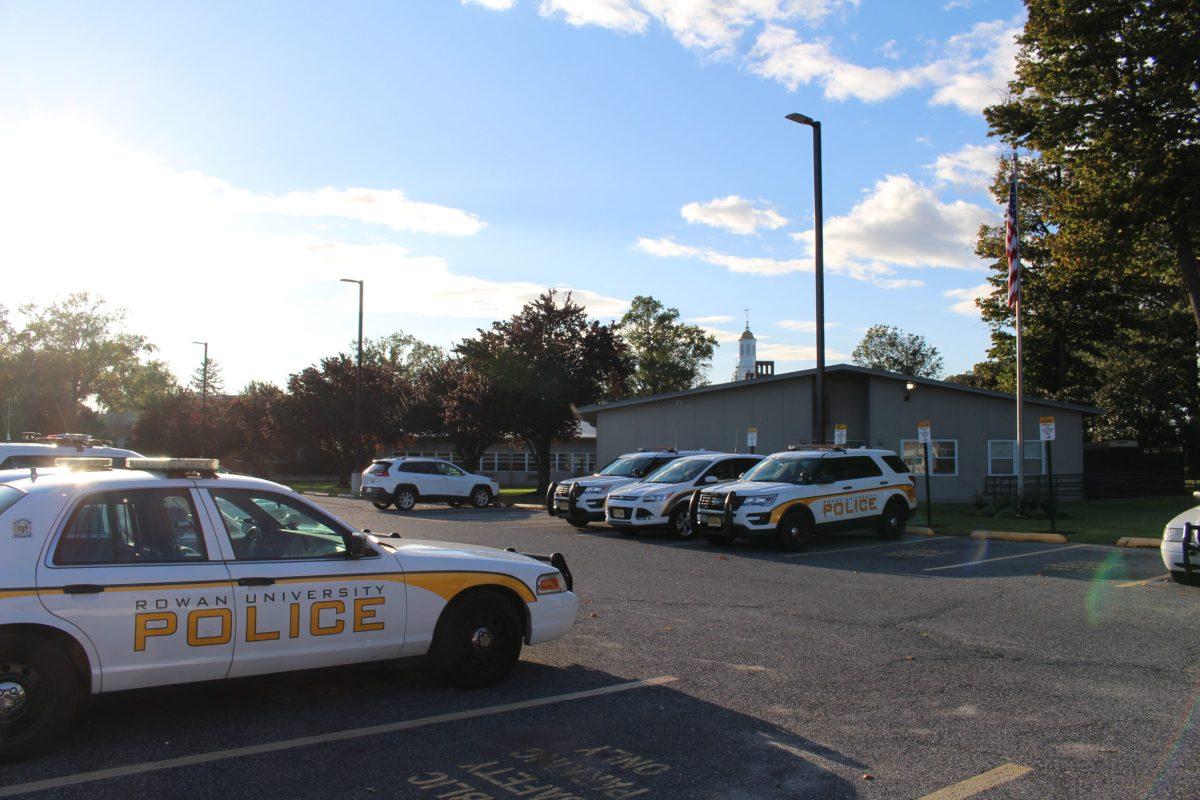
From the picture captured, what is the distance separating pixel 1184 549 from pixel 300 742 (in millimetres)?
10771

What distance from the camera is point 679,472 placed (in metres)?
19.5

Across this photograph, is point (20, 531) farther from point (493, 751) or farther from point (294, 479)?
point (294, 479)

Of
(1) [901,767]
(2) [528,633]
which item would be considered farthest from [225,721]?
(1) [901,767]

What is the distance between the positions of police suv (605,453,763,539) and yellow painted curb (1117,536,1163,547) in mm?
6840

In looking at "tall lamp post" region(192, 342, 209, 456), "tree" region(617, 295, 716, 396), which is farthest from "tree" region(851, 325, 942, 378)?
"tall lamp post" region(192, 342, 209, 456)

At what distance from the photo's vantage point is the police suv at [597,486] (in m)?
20.6

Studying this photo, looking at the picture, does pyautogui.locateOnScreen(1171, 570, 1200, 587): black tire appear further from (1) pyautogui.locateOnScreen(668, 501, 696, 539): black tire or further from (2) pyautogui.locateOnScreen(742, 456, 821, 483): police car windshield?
(1) pyautogui.locateOnScreen(668, 501, 696, 539): black tire

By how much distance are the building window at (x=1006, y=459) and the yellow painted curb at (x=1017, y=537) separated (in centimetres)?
1294

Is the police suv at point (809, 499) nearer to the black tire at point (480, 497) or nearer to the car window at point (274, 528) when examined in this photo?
the car window at point (274, 528)

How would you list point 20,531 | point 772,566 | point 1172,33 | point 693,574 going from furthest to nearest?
point 1172,33, point 772,566, point 693,574, point 20,531

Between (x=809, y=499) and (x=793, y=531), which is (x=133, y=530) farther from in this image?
(x=809, y=499)

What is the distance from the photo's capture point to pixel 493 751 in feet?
17.2

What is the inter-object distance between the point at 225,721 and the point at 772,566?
9693 millimetres

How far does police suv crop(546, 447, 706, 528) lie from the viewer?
20.6 metres
